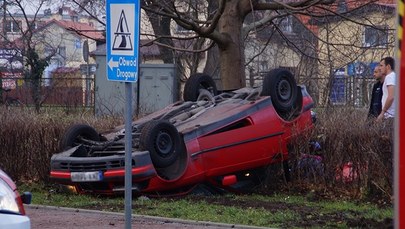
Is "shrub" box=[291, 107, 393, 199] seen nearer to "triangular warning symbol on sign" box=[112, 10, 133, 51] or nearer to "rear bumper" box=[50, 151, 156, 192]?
"rear bumper" box=[50, 151, 156, 192]

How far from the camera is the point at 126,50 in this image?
305 inches

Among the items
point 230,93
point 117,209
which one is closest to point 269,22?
point 230,93

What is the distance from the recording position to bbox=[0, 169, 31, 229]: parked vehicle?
6.04 m

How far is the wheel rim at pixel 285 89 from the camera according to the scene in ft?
42.0

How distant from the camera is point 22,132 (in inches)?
554

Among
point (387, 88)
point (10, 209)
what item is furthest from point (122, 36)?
point (387, 88)

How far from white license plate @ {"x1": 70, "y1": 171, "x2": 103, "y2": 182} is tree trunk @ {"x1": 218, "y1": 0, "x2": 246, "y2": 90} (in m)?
7.39

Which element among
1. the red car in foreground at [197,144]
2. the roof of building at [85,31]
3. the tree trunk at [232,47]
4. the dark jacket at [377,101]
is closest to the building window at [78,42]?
the roof of building at [85,31]

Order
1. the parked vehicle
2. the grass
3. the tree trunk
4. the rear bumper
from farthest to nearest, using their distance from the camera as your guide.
A: 1. the tree trunk
2. the rear bumper
3. the grass
4. the parked vehicle

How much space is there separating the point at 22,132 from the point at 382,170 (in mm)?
5600

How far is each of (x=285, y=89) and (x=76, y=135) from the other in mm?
2953

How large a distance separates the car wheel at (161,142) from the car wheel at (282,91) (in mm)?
1563

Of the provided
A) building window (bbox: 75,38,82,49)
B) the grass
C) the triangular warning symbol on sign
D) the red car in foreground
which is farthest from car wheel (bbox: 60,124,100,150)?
building window (bbox: 75,38,82,49)

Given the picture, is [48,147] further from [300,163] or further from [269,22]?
[269,22]
